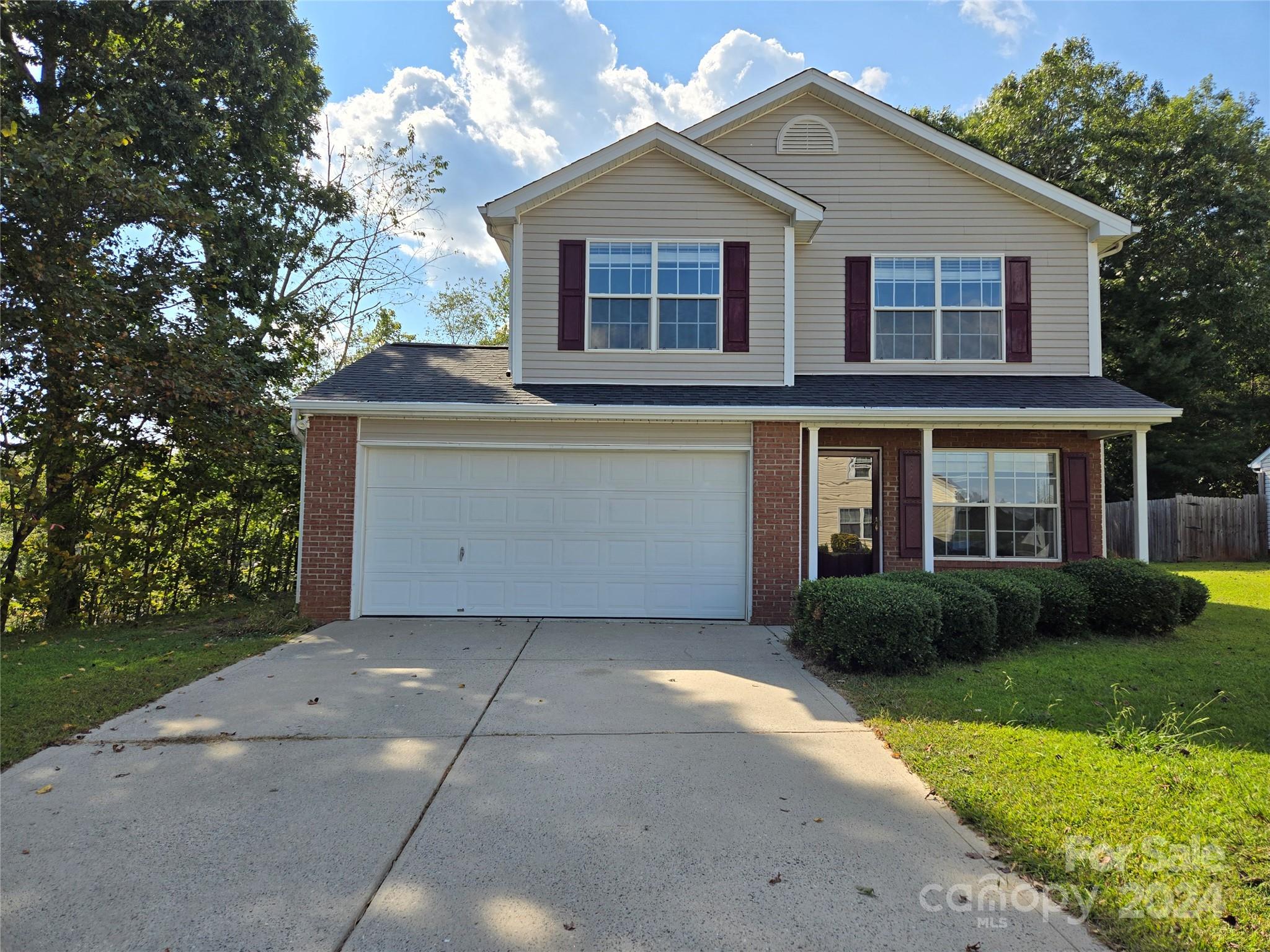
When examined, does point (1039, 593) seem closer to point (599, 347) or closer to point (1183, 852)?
point (1183, 852)

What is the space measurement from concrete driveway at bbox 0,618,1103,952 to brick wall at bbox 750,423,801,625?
2866mm

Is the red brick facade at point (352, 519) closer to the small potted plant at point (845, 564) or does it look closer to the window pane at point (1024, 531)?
the small potted plant at point (845, 564)

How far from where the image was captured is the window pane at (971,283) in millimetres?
9953

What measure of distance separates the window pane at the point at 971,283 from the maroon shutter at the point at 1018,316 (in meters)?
0.18

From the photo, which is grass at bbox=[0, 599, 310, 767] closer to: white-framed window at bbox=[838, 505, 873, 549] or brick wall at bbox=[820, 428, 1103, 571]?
brick wall at bbox=[820, 428, 1103, 571]

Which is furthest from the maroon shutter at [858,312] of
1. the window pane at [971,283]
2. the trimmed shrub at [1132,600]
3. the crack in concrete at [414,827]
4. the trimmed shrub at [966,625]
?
the crack in concrete at [414,827]

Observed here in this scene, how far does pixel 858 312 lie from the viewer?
9938 mm

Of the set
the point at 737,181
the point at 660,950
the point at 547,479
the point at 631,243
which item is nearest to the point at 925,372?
the point at 737,181

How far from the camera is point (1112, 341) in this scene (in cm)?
2056

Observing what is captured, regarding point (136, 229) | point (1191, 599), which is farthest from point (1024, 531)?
point (136, 229)

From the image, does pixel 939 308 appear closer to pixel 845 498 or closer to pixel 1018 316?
pixel 1018 316

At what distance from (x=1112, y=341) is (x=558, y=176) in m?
19.9

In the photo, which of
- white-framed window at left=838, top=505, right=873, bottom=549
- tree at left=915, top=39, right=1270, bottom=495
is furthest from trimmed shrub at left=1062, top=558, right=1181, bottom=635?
tree at left=915, top=39, right=1270, bottom=495

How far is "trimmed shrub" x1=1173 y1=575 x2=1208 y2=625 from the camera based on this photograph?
757cm
